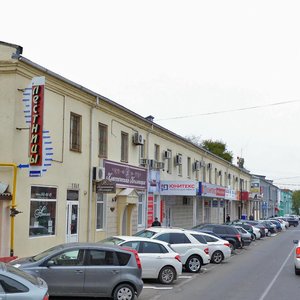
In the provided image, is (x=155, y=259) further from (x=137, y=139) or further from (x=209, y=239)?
(x=137, y=139)

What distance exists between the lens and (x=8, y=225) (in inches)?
639

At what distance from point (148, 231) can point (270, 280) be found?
5.00 m

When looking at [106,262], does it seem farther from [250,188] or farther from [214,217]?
[250,188]

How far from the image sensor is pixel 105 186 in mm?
22031

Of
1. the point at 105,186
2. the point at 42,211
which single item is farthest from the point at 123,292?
the point at 105,186

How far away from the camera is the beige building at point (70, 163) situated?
16.5 meters

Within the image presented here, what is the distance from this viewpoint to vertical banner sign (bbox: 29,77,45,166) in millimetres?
16344

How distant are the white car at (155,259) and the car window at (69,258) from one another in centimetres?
335

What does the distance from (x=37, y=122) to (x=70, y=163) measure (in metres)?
4.26

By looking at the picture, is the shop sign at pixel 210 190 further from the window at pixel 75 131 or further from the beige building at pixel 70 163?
the window at pixel 75 131

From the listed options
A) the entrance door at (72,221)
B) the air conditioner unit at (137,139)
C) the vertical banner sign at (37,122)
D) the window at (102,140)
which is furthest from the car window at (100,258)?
the air conditioner unit at (137,139)

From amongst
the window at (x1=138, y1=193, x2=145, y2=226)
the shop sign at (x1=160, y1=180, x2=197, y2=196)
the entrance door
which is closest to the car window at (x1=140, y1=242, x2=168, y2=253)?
the entrance door

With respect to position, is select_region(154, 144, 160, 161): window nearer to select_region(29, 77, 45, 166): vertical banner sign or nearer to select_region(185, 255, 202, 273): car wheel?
select_region(185, 255, 202, 273): car wheel

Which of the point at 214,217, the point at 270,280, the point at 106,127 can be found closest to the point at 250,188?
the point at 214,217
